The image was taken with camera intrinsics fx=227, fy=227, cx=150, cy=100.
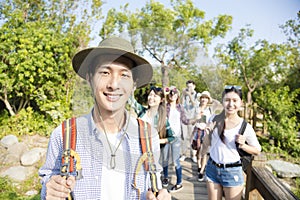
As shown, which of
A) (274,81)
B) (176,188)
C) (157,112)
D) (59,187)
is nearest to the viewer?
(59,187)

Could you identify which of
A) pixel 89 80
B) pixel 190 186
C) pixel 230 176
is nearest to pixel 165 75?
pixel 89 80

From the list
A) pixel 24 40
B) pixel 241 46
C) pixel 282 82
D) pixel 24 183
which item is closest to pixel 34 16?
pixel 24 40

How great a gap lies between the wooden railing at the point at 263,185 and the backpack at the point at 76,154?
1278 millimetres

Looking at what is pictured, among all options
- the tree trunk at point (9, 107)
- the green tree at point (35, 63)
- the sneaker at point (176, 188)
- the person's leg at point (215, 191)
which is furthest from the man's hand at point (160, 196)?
the tree trunk at point (9, 107)

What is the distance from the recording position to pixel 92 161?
1.04 metres

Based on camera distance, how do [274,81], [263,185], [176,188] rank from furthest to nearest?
[274,81], [176,188], [263,185]

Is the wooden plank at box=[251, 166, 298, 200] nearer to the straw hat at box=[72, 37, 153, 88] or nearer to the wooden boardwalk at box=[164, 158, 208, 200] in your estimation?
the wooden boardwalk at box=[164, 158, 208, 200]

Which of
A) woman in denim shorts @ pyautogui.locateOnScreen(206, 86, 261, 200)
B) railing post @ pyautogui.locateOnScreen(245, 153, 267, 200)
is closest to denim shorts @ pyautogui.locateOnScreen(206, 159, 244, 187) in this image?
woman in denim shorts @ pyautogui.locateOnScreen(206, 86, 261, 200)

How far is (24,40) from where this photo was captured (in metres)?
5.86

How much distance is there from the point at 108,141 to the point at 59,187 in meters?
0.28

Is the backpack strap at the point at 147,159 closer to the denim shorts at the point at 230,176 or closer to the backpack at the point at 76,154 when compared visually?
the backpack at the point at 76,154

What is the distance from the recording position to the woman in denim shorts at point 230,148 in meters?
1.96

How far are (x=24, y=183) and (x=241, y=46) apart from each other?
7.93 m

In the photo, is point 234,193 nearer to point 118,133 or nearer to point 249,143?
point 249,143
